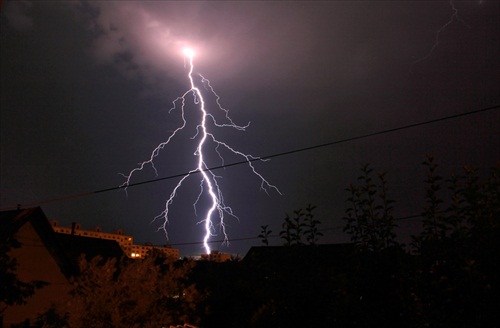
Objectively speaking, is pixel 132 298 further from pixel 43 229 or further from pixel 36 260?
pixel 43 229

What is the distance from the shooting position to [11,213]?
48.1 feet

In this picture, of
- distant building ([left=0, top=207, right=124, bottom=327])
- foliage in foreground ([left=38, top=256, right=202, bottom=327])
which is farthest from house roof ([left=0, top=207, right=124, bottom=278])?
foliage in foreground ([left=38, top=256, right=202, bottom=327])

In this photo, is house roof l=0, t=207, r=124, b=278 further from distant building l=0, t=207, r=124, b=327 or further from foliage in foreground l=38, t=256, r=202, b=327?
foliage in foreground l=38, t=256, r=202, b=327

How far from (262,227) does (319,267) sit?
76 cm

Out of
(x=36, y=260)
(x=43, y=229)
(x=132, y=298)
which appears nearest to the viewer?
(x=132, y=298)

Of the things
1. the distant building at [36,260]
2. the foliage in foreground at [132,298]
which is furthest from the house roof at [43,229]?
the foliage in foreground at [132,298]

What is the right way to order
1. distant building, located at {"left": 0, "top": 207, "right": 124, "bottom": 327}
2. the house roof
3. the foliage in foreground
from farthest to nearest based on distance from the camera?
distant building, located at {"left": 0, "top": 207, "right": 124, "bottom": 327}, the house roof, the foliage in foreground

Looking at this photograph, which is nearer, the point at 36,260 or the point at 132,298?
the point at 132,298

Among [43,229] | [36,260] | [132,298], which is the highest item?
[43,229]

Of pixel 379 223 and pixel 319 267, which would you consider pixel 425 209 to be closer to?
pixel 379 223

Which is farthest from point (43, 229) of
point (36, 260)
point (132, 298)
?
point (132, 298)

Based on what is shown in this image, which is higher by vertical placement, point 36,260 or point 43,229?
point 43,229

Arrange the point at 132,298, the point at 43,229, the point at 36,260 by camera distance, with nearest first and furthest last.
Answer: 1. the point at 132,298
2. the point at 36,260
3. the point at 43,229

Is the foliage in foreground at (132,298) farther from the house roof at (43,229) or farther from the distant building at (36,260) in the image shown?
the distant building at (36,260)
